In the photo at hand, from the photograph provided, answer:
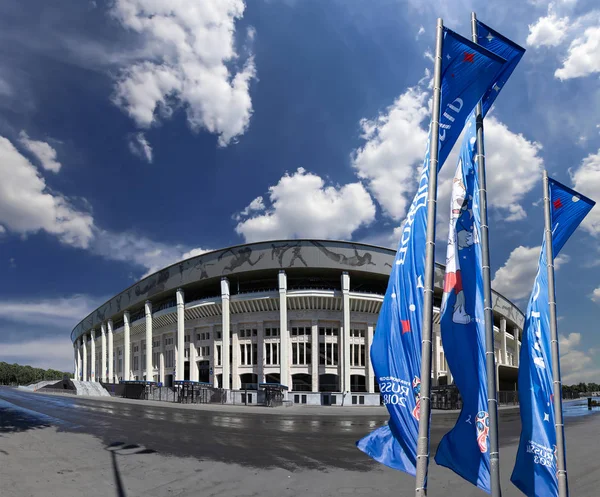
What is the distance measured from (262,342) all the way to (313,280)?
10561 mm

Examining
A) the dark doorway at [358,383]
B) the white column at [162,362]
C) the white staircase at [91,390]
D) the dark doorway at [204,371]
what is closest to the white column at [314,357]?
the dark doorway at [358,383]

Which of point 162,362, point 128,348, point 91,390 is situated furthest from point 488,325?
point 91,390

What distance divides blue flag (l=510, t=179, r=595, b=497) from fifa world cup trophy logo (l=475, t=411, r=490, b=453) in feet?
4.88

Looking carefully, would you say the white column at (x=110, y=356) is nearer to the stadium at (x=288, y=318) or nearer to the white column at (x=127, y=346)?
the white column at (x=127, y=346)

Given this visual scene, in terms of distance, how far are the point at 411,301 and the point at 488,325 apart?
127 centimetres

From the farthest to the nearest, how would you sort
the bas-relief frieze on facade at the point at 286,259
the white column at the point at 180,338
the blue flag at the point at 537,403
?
the white column at the point at 180,338, the bas-relief frieze on facade at the point at 286,259, the blue flag at the point at 537,403

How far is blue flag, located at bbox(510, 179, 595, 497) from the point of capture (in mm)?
7645

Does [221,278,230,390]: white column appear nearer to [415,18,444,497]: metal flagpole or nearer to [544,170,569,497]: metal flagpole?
[544,170,569,497]: metal flagpole

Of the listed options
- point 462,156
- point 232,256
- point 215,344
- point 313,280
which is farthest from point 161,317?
point 462,156

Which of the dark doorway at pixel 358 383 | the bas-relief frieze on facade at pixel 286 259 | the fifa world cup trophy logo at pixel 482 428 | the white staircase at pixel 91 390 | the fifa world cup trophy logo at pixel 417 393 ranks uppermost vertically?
the bas-relief frieze on facade at pixel 286 259

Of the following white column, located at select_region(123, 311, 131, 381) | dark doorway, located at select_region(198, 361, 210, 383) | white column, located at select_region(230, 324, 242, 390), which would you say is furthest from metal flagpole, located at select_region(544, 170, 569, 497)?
white column, located at select_region(123, 311, 131, 381)

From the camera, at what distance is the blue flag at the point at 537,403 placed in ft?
25.1

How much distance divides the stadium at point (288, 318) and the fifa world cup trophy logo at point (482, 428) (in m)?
45.1

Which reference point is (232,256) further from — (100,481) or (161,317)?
→ (100,481)
